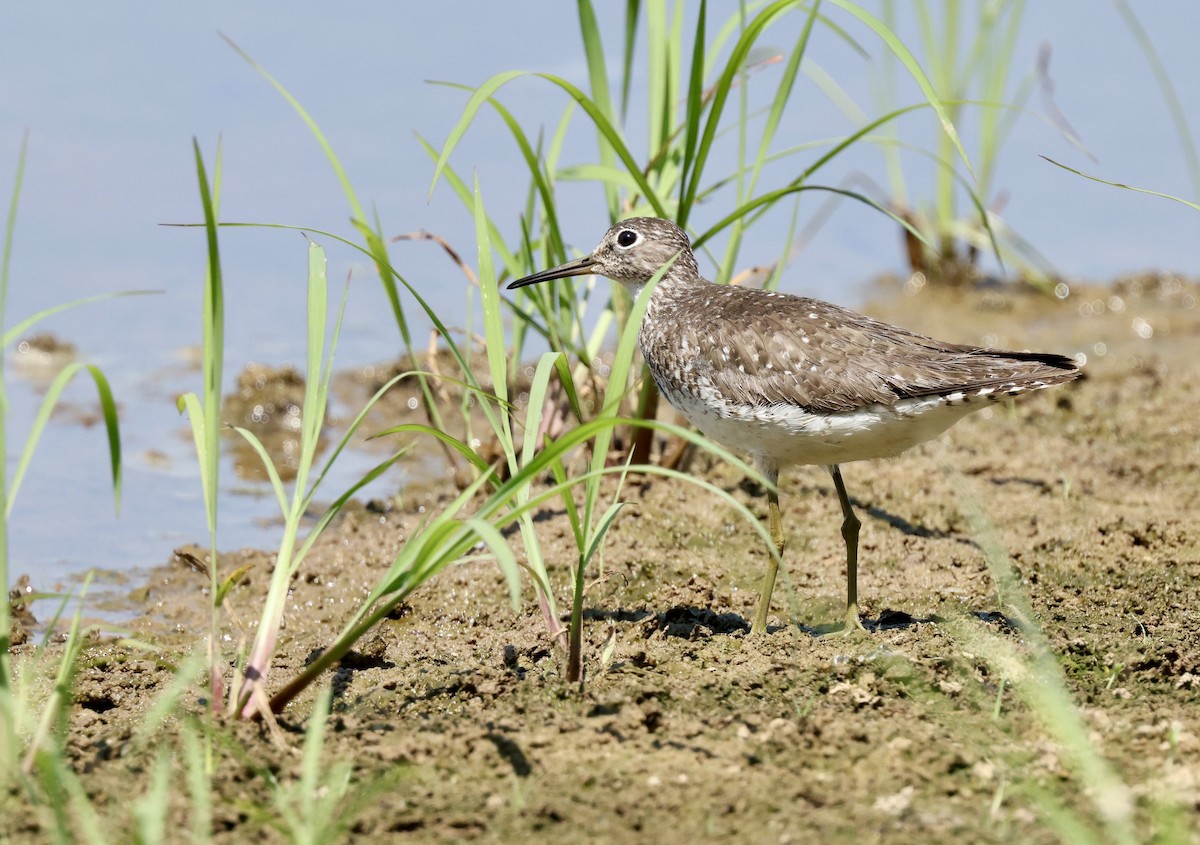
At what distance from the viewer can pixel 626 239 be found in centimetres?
677

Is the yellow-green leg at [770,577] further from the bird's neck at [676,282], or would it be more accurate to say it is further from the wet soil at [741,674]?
the bird's neck at [676,282]

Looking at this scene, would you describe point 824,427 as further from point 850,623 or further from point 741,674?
point 741,674

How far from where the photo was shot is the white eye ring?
6.73 m

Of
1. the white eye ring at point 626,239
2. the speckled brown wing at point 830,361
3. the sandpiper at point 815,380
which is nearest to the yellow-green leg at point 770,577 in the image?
the sandpiper at point 815,380

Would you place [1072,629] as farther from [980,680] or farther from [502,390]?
[502,390]

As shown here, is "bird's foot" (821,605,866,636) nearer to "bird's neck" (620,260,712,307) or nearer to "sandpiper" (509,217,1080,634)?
"sandpiper" (509,217,1080,634)

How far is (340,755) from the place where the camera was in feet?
12.7

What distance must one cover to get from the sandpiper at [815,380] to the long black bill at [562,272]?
2.36ft

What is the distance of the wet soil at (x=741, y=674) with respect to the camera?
139 inches

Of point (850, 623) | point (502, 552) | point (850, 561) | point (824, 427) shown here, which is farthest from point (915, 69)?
point (502, 552)

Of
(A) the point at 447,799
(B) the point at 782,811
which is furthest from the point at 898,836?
(A) the point at 447,799

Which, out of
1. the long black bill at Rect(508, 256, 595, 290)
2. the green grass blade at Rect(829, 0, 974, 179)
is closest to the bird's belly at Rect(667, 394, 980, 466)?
the green grass blade at Rect(829, 0, 974, 179)

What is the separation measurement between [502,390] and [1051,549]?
10.1 ft

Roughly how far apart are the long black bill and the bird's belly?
116 centimetres
